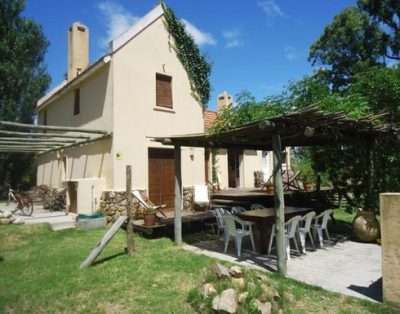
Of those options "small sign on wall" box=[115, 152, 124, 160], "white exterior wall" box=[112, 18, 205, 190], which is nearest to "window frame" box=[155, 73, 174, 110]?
"white exterior wall" box=[112, 18, 205, 190]

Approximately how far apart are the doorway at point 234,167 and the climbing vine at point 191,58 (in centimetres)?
565

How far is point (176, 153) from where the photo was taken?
903 cm

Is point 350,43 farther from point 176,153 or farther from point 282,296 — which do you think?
point 282,296

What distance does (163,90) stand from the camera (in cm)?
1312

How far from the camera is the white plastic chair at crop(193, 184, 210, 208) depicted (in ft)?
41.4

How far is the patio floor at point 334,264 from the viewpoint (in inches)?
215

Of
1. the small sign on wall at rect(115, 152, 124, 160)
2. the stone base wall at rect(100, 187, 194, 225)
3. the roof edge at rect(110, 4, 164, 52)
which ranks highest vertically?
the roof edge at rect(110, 4, 164, 52)

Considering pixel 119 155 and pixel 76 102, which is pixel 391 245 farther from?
pixel 76 102

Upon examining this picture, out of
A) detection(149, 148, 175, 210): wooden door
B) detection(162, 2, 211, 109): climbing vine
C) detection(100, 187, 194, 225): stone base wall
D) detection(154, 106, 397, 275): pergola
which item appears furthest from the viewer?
detection(162, 2, 211, 109): climbing vine

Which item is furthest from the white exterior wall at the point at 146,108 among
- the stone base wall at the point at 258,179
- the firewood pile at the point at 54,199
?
the stone base wall at the point at 258,179

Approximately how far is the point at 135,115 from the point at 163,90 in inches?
70.1

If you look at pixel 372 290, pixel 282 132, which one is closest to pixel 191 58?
pixel 282 132

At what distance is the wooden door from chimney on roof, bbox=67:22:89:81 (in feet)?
20.3

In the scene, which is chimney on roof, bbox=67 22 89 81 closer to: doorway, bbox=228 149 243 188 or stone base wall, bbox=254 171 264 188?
doorway, bbox=228 149 243 188
